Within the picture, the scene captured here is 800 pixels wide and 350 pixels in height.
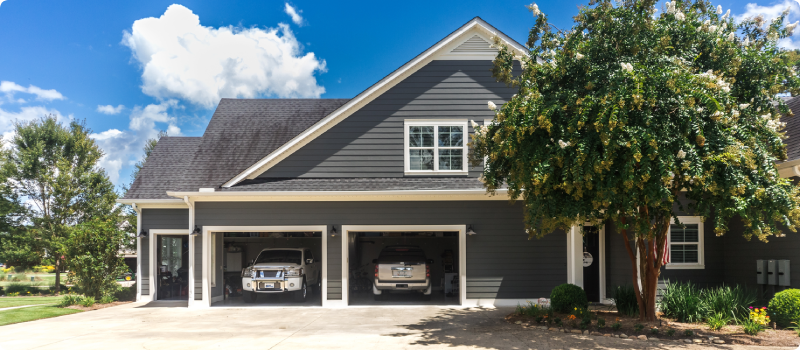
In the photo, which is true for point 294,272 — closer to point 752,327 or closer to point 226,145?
point 226,145

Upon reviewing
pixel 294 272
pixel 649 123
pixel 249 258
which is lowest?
pixel 249 258

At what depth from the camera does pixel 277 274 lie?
13.8 meters

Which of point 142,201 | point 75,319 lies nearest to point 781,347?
point 75,319

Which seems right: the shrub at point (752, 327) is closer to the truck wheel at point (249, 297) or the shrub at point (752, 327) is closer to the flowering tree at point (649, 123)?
the flowering tree at point (649, 123)

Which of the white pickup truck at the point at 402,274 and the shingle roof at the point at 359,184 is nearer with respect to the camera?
the shingle roof at the point at 359,184

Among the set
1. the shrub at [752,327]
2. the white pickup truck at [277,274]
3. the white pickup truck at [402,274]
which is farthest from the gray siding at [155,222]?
the shrub at [752,327]

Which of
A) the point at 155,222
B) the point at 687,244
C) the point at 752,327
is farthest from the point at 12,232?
the point at 752,327

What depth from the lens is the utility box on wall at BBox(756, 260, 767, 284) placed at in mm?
10352

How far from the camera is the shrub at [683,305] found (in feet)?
32.7

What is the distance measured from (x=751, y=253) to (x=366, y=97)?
9.99m

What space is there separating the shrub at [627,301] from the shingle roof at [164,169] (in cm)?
1281

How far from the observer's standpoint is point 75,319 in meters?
11.6

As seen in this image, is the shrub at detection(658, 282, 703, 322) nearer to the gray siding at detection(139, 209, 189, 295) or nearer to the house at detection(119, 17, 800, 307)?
the house at detection(119, 17, 800, 307)

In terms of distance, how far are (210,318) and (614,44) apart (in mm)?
10250
